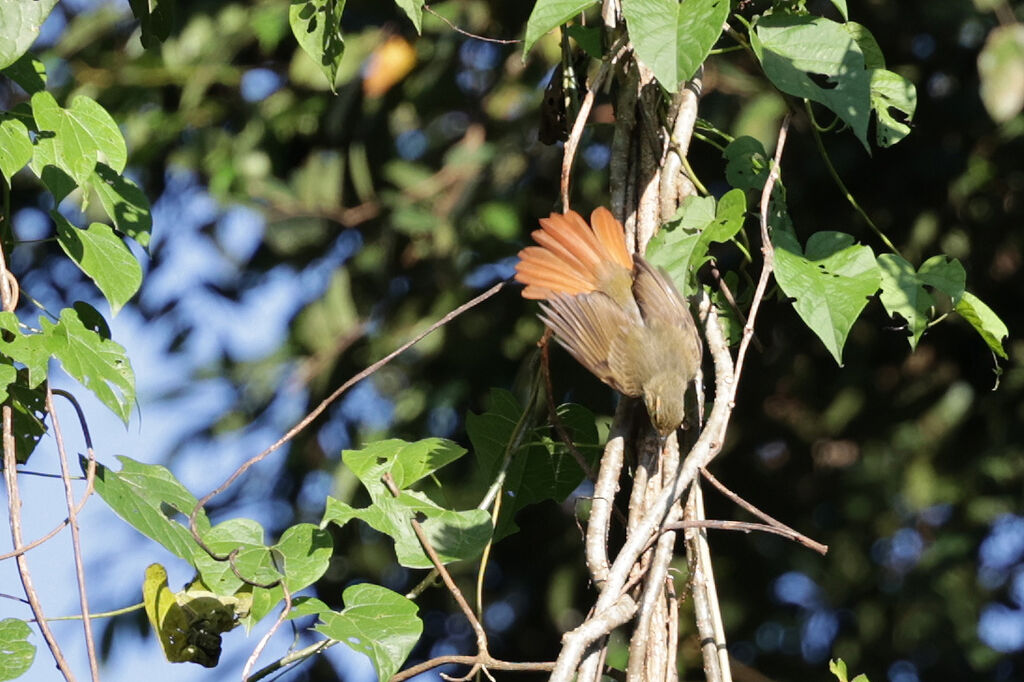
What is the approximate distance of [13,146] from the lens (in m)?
0.95

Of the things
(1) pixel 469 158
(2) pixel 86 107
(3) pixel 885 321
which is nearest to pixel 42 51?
(1) pixel 469 158

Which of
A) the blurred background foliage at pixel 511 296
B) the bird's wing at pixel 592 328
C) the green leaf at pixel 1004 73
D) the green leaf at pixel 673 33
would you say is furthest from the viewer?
the blurred background foliage at pixel 511 296

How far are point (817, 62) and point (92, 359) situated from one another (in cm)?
66

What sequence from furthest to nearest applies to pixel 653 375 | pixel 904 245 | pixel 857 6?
pixel 904 245
pixel 857 6
pixel 653 375

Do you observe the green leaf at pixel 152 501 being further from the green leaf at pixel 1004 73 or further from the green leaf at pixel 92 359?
the green leaf at pixel 1004 73

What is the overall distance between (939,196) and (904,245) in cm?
12

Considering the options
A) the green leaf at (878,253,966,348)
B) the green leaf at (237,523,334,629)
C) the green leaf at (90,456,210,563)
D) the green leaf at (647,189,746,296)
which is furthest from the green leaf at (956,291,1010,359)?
the green leaf at (90,456,210,563)

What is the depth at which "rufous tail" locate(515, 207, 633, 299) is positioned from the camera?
984 millimetres

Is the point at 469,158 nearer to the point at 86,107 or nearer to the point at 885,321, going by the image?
the point at 885,321

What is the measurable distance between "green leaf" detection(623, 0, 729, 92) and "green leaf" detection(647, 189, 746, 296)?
114 mm

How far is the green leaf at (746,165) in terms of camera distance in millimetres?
1030

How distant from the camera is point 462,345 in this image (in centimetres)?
226

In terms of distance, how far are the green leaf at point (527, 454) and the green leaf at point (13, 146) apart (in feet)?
1.48

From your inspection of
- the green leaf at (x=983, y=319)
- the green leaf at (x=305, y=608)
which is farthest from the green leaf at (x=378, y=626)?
the green leaf at (x=983, y=319)
